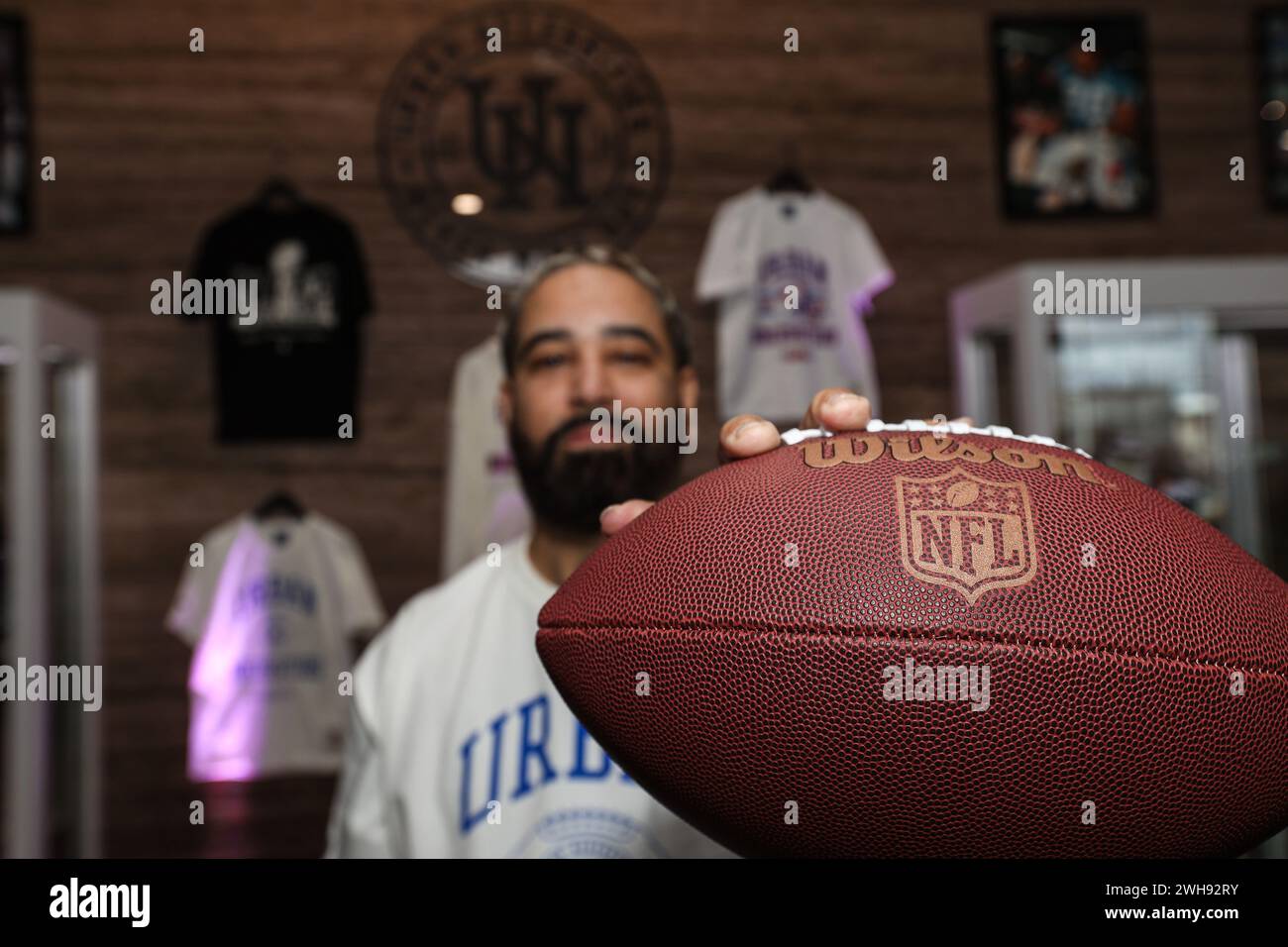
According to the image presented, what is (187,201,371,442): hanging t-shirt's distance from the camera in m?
2.60

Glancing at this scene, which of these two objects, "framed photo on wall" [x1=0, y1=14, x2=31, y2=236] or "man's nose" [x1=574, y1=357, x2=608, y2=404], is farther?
"framed photo on wall" [x1=0, y1=14, x2=31, y2=236]

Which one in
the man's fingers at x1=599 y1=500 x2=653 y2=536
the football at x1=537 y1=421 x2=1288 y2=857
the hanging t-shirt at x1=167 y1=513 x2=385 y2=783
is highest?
the man's fingers at x1=599 y1=500 x2=653 y2=536

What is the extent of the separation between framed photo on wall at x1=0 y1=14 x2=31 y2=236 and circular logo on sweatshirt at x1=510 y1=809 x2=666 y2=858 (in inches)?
97.8

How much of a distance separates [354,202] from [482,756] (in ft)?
6.87

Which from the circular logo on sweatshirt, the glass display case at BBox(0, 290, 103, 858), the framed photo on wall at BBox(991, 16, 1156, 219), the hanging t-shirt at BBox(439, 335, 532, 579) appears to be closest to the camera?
the circular logo on sweatshirt

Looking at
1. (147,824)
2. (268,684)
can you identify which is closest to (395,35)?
(268,684)

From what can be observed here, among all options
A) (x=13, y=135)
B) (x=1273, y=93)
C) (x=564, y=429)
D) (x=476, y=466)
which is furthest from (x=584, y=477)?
(x=1273, y=93)

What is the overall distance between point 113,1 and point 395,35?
2.42 feet

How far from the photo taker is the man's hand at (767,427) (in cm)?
60

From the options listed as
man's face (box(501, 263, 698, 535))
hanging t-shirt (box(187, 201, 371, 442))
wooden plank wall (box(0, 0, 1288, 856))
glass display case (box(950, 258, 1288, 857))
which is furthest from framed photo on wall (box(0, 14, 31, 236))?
glass display case (box(950, 258, 1288, 857))

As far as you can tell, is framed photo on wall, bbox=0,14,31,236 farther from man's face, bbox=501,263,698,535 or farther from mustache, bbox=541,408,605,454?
mustache, bbox=541,408,605,454

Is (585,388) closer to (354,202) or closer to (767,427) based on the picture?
(767,427)

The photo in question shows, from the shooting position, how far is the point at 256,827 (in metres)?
2.64

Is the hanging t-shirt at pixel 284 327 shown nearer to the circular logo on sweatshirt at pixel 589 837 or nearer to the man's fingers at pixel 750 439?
the circular logo on sweatshirt at pixel 589 837
